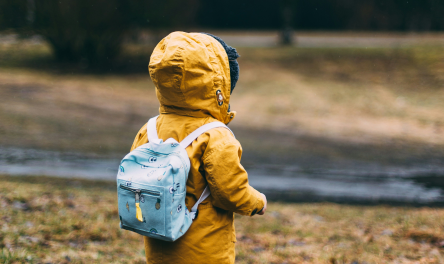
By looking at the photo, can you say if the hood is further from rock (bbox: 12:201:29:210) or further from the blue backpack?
rock (bbox: 12:201:29:210)

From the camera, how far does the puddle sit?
6164 millimetres

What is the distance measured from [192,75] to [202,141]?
1.03 feet

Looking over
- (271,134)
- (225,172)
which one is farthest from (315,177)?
(225,172)

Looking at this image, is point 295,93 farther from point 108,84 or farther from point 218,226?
point 218,226

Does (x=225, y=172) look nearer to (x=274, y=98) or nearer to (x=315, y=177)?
(x=315, y=177)

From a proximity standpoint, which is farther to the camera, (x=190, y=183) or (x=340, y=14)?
(x=340, y=14)

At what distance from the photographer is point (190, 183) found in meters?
1.96

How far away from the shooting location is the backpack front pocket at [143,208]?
5.95 ft

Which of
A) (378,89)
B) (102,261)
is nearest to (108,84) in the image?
Result: (378,89)

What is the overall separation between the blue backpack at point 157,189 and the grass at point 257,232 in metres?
1.87

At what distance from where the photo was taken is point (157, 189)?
1.79 m

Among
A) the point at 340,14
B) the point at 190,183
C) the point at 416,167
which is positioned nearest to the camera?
the point at 190,183

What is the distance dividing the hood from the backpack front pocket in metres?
0.45

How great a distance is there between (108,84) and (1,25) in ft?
13.3
